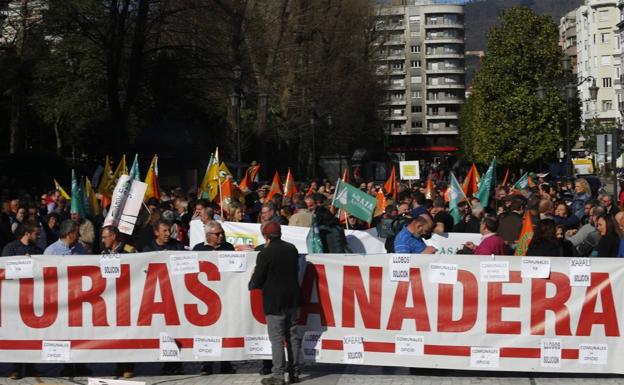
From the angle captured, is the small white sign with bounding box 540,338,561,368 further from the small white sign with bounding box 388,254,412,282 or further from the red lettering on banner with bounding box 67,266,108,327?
the red lettering on banner with bounding box 67,266,108,327

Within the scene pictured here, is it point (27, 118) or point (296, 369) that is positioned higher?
point (27, 118)

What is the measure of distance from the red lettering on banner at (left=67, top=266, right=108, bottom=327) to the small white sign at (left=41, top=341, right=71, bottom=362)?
8.5 inches

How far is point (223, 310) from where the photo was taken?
446 inches

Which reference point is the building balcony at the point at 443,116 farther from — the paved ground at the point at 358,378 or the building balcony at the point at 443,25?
the paved ground at the point at 358,378

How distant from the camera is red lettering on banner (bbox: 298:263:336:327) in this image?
1130cm

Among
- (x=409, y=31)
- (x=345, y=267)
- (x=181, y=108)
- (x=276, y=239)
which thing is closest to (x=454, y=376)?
(x=345, y=267)

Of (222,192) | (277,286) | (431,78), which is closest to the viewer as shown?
(277,286)

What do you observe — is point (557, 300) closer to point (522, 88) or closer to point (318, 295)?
point (318, 295)

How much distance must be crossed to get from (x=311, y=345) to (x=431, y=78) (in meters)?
167

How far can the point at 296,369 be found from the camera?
11172 mm

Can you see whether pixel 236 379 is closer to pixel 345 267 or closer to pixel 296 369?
pixel 296 369

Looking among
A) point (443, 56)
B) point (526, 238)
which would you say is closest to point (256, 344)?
point (526, 238)

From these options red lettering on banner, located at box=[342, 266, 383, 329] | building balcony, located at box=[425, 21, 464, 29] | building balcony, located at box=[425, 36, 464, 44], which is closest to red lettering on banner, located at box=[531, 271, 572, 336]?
red lettering on banner, located at box=[342, 266, 383, 329]

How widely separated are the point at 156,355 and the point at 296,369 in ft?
4.58
